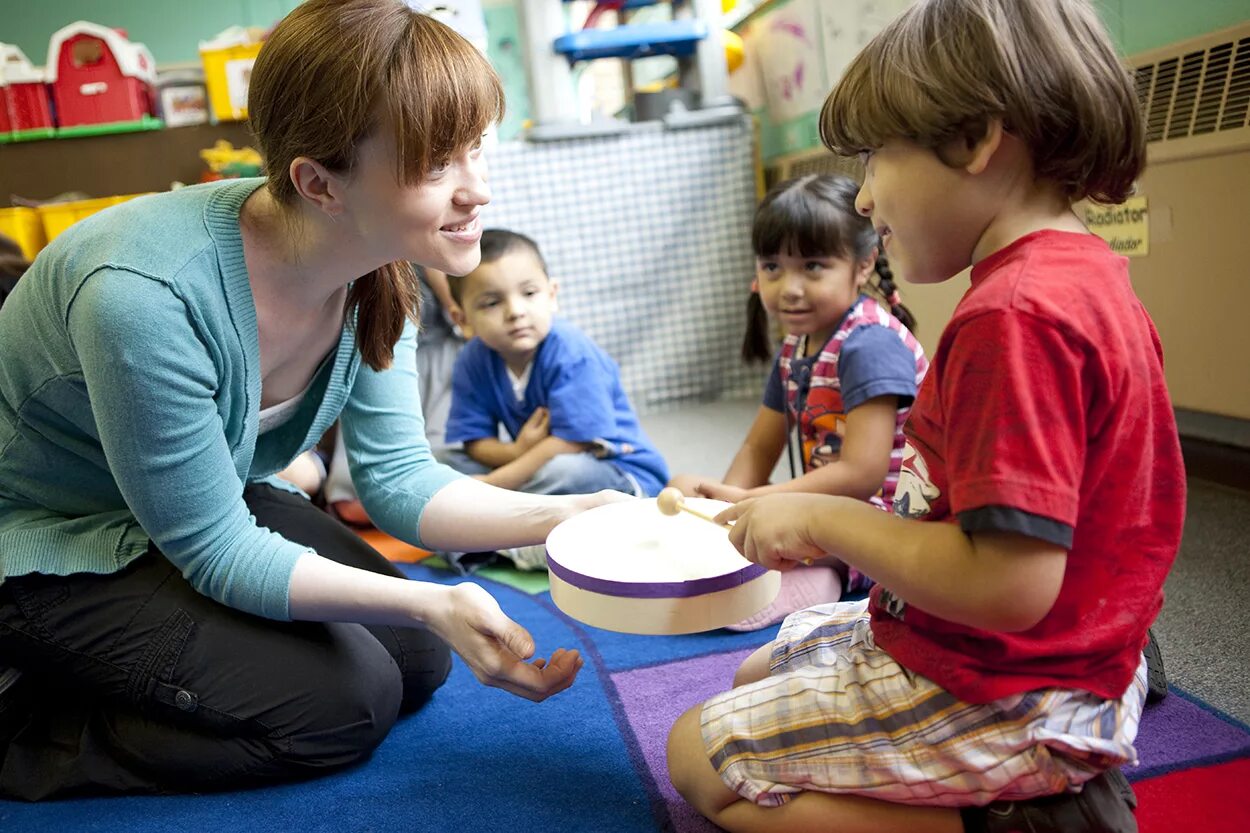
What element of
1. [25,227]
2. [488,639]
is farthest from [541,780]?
[25,227]

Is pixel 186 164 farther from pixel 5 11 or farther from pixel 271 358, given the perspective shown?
pixel 271 358

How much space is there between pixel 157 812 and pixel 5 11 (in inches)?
163

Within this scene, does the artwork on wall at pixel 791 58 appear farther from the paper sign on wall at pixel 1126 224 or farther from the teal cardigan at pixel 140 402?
the teal cardigan at pixel 140 402

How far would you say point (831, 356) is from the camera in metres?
1.28

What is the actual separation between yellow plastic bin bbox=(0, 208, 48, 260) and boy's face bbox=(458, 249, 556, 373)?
1.69 meters

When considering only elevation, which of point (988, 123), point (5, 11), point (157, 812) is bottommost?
point (157, 812)

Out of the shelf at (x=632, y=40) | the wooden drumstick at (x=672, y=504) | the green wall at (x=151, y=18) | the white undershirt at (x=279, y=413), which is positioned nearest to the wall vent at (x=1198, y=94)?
the wooden drumstick at (x=672, y=504)

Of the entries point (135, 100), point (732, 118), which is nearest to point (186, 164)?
point (135, 100)

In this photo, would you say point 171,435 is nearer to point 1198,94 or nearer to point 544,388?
point 544,388

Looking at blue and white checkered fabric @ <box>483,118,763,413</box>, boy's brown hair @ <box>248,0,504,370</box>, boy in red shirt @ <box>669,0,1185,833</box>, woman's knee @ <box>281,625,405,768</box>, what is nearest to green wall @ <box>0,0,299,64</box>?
blue and white checkered fabric @ <box>483,118,763,413</box>

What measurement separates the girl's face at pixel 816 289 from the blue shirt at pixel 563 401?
40 cm

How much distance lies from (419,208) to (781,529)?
41 cm

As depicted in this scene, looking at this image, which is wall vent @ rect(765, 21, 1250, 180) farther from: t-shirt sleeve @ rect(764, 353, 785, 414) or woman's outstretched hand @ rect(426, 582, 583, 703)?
woman's outstretched hand @ rect(426, 582, 583, 703)

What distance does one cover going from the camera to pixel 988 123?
642 mm
